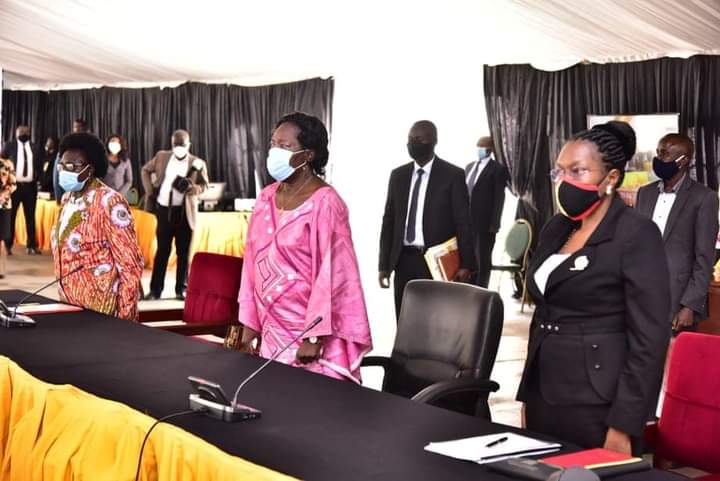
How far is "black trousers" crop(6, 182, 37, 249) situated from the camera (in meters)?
14.4

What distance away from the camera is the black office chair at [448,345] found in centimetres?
355

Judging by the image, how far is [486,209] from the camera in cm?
930

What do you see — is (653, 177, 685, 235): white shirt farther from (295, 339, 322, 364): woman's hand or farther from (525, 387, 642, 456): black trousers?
(525, 387, 642, 456): black trousers

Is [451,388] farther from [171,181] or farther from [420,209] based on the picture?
[171,181]

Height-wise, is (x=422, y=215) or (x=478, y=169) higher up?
(x=478, y=169)

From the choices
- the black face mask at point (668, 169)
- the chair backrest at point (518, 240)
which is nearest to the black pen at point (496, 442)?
the black face mask at point (668, 169)

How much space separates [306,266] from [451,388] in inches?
27.0

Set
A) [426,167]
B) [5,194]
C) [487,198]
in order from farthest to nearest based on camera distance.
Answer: [5,194], [487,198], [426,167]

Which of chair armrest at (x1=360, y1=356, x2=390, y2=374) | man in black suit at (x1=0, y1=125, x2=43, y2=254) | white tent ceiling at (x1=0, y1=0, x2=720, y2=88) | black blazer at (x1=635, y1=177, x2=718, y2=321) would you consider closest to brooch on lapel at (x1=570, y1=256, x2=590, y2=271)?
chair armrest at (x1=360, y1=356, x2=390, y2=374)

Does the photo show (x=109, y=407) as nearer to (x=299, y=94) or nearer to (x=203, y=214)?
(x=203, y=214)

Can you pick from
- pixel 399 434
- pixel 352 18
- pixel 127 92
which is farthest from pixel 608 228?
pixel 127 92

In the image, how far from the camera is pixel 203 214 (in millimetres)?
11469

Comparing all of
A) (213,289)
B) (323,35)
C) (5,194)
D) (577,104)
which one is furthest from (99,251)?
(5,194)

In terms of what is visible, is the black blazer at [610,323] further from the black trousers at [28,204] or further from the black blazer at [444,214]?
the black trousers at [28,204]
